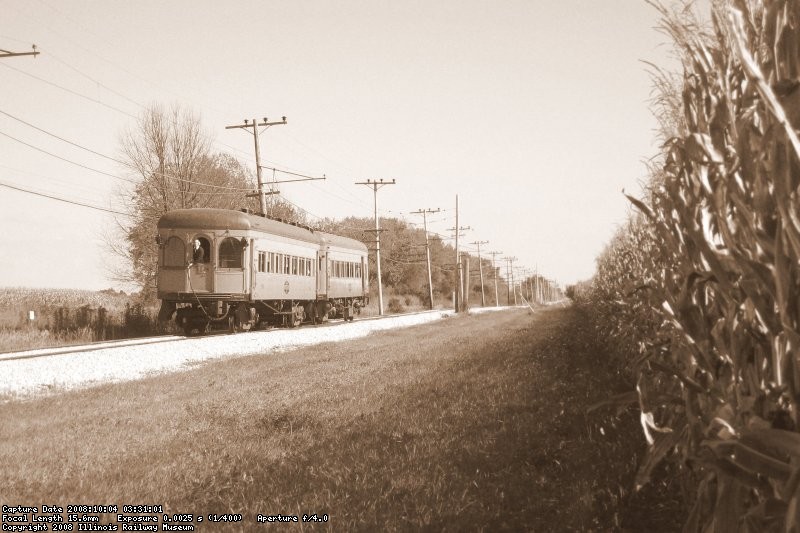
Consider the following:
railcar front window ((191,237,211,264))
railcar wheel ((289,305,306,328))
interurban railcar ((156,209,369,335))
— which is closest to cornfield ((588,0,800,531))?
interurban railcar ((156,209,369,335))

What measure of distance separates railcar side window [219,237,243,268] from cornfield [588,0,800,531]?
Answer: 1790 cm

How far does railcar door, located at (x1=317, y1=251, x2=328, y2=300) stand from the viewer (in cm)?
2723

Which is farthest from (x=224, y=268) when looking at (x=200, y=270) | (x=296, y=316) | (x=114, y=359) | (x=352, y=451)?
(x=352, y=451)

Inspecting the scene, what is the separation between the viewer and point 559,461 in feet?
14.8

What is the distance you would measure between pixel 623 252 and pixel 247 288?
12515 mm

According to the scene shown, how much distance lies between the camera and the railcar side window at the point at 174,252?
19469 mm

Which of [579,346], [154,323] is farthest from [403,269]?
[579,346]

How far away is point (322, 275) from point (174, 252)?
8815mm

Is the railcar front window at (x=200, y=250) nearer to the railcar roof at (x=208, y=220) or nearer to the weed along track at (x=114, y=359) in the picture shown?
the railcar roof at (x=208, y=220)

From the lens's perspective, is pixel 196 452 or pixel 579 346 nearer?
pixel 196 452

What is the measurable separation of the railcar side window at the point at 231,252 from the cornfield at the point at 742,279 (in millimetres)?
17901

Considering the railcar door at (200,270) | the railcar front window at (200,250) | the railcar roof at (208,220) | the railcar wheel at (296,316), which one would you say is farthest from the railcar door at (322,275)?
the railcar door at (200,270)

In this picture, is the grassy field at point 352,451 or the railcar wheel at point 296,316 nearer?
the grassy field at point 352,451

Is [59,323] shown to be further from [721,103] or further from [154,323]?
[721,103]
